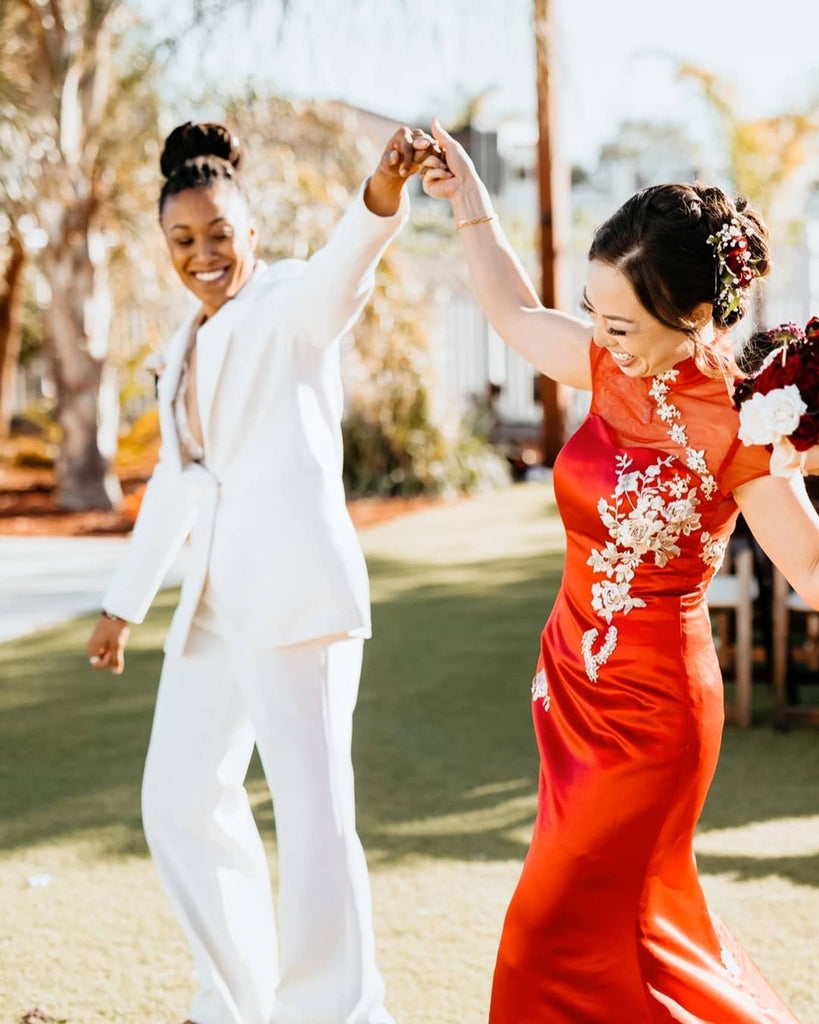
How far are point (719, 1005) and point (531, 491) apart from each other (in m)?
11.0

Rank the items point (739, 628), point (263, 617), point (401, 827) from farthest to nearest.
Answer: point (739, 628)
point (401, 827)
point (263, 617)

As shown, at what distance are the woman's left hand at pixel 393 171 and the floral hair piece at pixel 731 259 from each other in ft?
2.08

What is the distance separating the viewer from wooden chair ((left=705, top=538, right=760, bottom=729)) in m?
5.46

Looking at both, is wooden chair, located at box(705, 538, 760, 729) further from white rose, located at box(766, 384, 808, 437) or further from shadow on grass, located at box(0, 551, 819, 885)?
white rose, located at box(766, 384, 808, 437)

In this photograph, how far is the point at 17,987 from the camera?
3305 millimetres

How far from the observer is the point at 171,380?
2943mm

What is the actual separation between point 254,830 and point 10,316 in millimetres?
13987

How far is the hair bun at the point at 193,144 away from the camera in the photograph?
2906mm

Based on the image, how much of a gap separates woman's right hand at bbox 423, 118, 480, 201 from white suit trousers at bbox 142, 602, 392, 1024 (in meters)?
0.94

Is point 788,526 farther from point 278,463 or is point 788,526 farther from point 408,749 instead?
point 408,749

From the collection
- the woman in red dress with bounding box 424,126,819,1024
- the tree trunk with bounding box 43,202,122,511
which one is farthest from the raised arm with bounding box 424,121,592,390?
the tree trunk with bounding box 43,202,122,511

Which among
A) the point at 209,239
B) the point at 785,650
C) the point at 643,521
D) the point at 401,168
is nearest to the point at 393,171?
the point at 401,168

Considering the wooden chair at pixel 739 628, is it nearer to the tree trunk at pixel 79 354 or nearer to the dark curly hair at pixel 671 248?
the dark curly hair at pixel 671 248

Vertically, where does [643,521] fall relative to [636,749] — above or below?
above
